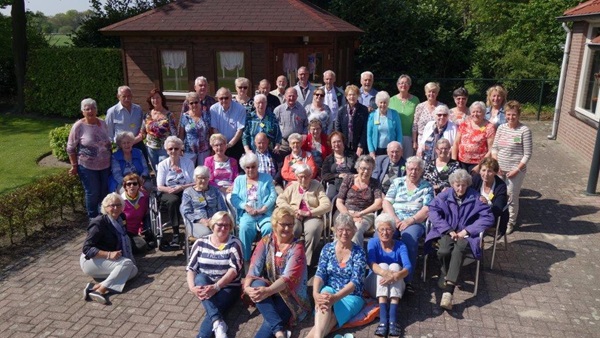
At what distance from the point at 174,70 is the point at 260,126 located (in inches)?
281

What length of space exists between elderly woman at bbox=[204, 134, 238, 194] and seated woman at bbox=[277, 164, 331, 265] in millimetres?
865

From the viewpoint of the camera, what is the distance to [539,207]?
7582mm

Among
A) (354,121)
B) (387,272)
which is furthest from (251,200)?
(354,121)

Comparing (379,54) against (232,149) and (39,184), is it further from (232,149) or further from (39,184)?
(39,184)

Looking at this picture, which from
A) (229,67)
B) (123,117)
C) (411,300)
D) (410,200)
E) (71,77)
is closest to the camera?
(411,300)

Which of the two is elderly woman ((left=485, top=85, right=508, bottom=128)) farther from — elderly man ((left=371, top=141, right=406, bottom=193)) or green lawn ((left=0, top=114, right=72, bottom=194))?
green lawn ((left=0, top=114, right=72, bottom=194))

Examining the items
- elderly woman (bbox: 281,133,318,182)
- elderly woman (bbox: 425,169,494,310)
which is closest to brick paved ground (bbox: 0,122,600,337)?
elderly woman (bbox: 425,169,494,310)

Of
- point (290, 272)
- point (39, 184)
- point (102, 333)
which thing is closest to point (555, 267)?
point (290, 272)

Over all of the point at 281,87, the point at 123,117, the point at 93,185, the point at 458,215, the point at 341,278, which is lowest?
the point at 341,278

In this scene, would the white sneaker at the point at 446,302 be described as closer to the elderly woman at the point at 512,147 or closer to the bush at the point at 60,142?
the elderly woman at the point at 512,147

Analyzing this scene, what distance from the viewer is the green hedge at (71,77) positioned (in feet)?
51.9

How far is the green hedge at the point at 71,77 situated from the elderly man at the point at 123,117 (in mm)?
9763

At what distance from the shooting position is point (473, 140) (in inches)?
244

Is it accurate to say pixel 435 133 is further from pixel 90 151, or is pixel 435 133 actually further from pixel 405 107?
pixel 90 151
